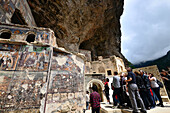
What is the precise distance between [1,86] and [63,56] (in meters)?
2.66

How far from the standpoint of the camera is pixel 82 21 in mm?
13289

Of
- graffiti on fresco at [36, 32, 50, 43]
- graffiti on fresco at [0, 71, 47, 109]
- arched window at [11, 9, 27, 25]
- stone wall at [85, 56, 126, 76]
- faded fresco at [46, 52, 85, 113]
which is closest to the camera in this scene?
graffiti on fresco at [0, 71, 47, 109]

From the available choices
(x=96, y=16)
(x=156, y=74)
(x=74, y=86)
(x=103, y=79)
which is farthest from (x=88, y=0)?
(x=156, y=74)

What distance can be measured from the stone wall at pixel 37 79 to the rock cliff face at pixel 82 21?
6587 millimetres

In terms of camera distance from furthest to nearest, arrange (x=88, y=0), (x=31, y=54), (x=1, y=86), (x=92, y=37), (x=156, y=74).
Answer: (x=92, y=37) → (x=88, y=0) → (x=156, y=74) → (x=31, y=54) → (x=1, y=86)

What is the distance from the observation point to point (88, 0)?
12.4m

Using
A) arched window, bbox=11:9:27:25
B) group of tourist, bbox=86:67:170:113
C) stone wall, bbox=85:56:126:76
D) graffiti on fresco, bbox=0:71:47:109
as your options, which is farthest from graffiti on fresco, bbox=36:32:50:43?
stone wall, bbox=85:56:126:76

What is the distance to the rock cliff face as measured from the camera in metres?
9.58

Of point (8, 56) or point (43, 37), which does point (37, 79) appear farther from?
point (43, 37)

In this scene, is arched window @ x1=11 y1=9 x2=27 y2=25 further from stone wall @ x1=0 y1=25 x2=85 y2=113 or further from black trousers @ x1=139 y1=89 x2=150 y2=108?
black trousers @ x1=139 y1=89 x2=150 y2=108

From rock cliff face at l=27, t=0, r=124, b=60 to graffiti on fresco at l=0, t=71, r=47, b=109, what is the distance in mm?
8518

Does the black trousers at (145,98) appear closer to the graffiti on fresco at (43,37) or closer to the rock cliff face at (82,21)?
the graffiti on fresco at (43,37)

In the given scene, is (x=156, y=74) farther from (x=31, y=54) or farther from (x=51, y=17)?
(x=51, y=17)

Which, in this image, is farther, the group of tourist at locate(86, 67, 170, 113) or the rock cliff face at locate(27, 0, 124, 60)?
the rock cliff face at locate(27, 0, 124, 60)
